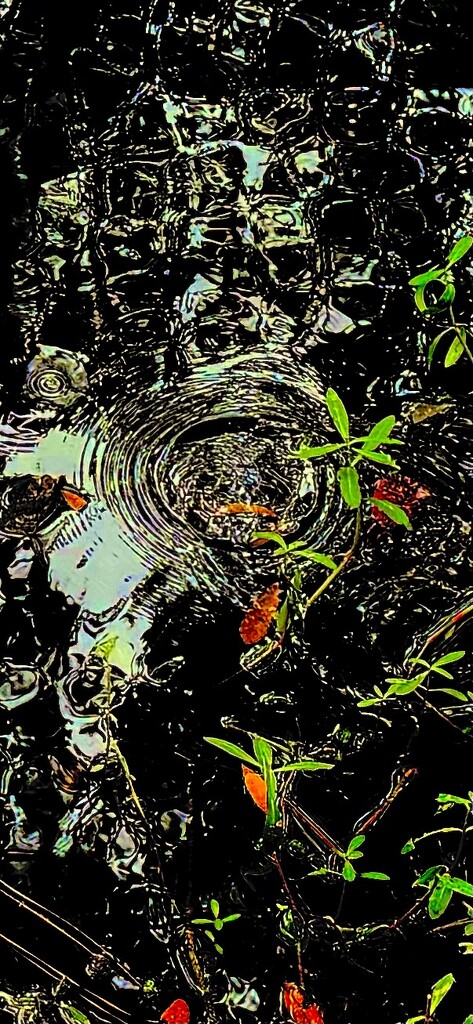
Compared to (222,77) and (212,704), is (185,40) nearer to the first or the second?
(222,77)

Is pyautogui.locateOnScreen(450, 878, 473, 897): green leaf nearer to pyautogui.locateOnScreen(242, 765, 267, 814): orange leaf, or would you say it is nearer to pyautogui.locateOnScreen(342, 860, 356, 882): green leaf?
pyautogui.locateOnScreen(342, 860, 356, 882): green leaf

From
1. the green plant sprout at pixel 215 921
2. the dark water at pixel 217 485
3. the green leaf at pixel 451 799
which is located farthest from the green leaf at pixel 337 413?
the green plant sprout at pixel 215 921

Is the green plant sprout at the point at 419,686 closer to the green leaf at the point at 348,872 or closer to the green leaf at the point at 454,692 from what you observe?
the green leaf at the point at 454,692

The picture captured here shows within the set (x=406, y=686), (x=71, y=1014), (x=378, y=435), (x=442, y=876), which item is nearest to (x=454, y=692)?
(x=406, y=686)

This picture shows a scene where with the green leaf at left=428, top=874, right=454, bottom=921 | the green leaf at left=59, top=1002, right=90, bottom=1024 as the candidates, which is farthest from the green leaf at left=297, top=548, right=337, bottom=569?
the green leaf at left=59, top=1002, right=90, bottom=1024

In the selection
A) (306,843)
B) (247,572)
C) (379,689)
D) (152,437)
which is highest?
(152,437)

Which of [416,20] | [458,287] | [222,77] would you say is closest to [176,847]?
[458,287]

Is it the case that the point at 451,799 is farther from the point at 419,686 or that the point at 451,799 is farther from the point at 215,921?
the point at 215,921
